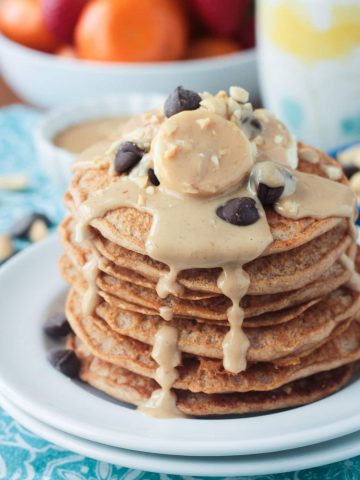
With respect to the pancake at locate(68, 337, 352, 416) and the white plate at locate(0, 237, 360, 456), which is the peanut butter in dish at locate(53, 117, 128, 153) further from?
the pancake at locate(68, 337, 352, 416)

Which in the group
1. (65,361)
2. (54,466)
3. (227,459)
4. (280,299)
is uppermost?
(280,299)

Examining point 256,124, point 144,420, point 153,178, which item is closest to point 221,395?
point 144,420

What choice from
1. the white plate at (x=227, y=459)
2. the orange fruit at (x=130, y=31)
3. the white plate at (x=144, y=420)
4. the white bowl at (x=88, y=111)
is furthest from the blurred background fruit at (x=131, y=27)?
the white plate at (x=227, y=459)

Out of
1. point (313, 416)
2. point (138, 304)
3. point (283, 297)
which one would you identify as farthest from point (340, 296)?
point (138, 304)

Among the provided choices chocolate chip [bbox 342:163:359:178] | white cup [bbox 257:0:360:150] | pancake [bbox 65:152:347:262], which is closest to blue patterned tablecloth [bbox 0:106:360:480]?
pancake [bbox 65:152:347:262]

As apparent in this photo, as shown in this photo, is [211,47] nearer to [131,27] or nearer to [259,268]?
[131,27]

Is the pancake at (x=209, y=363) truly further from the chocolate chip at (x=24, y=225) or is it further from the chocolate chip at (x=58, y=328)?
the chocolate chip at (x=24, y=225)

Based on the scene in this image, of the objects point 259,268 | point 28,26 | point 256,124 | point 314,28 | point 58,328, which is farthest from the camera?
point 28,26

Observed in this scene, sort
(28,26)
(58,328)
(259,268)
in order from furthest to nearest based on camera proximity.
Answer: (28,26) → (58,328) → (259,268)
